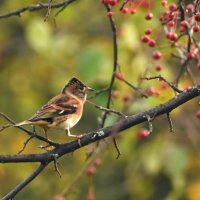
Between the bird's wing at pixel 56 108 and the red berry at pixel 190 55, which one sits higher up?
the red berry at pixel 190 55

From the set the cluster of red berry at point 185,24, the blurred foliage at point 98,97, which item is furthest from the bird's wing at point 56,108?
the cluster of red berry at point 185,24

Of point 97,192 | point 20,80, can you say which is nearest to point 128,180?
point 97,192

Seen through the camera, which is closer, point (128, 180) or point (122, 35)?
point (122, 35)

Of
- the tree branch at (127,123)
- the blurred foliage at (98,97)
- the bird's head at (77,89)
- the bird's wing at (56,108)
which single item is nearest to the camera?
the tree branch at (127,123)

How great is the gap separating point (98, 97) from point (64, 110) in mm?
1702

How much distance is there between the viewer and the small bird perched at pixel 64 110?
18.1 ft

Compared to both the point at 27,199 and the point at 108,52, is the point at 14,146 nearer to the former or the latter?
the point at 27,199

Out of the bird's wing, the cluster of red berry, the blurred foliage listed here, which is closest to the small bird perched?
the bird's wing

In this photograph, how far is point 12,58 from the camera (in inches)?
460

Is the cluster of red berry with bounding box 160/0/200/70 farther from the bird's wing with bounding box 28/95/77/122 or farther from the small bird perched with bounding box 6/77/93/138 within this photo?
the bird's wing with bounding box 28/95/77/122

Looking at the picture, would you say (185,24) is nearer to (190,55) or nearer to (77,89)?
(190,55)

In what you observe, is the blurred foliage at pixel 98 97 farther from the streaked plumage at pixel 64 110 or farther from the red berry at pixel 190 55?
the red berry at pixel 190 55

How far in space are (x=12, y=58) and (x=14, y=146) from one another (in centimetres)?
128

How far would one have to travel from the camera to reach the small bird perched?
18.1 ft
